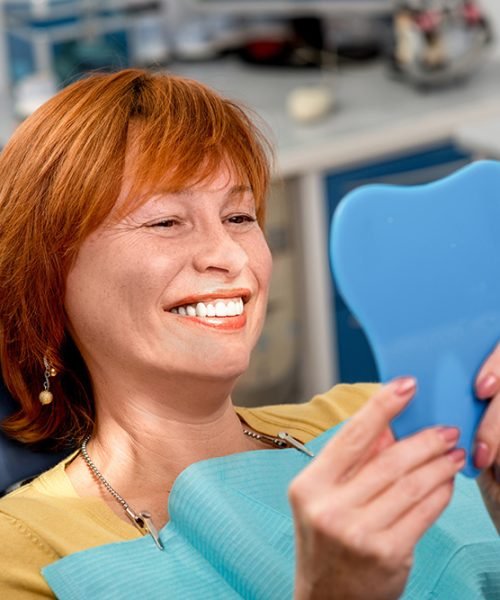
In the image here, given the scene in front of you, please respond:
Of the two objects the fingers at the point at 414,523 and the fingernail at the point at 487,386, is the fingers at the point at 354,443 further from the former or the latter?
the fingernail at the point at 487,386

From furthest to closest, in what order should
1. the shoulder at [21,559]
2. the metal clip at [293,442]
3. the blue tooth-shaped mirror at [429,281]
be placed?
1. the metal clip at [293,442]
2. the shoulder at [21,559]
3. the blue tooth-shaped mirror at [429,281]

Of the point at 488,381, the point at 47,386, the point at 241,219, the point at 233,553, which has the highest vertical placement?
the point at 241,219

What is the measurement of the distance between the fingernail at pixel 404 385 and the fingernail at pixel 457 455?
7 centimetres

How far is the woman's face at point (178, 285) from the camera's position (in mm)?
1247

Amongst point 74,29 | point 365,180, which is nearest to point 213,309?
point 365,180

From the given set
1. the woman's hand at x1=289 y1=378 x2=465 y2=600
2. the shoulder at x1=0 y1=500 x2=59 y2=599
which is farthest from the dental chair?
the woman's hand at x1=289 y1=378 x2=465 y2=600

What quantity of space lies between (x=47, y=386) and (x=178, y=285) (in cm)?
30

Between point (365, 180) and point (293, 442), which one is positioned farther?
point (365, 180)

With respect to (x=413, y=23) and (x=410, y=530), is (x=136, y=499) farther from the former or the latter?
(x=413, y=23)

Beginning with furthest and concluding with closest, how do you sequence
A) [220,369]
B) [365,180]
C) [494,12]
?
[494,12], [365,180], [220,369]

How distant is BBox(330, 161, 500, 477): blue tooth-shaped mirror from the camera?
1.03m

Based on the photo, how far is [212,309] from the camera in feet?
4.13

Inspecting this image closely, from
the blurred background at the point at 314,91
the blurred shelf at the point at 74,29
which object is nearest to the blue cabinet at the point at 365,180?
the blurred background at the point at 314,91

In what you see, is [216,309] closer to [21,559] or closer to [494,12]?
[21,559]
